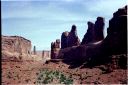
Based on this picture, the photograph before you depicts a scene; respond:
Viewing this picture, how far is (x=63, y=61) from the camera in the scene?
2586 inches

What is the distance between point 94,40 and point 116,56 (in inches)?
982

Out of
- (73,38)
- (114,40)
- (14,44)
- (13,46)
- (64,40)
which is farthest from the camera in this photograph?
(64,40)

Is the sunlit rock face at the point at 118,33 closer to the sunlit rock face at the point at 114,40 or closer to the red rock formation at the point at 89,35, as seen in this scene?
the sunlit rock face at the point at 114,40

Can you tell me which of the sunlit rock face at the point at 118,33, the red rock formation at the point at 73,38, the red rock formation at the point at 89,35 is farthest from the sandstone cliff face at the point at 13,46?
the sunlit rock face at the point at 118,33

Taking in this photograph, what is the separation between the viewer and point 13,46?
68438 mm

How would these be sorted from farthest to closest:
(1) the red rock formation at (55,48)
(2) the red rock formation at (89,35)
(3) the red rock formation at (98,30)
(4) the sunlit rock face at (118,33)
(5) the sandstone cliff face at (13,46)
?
(1) the red rock formation at (55,48) → (2) the red rock formation at (89,35) → (3) the red rock formation at (98,30) → (5) the sandstone cliff face at (13,46) → (4) the sunlit rock face at (118,33)

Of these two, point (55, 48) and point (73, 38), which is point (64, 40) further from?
point (73, 38)

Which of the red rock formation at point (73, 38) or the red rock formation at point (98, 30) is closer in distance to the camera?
the red rock formation at point (98, 30)

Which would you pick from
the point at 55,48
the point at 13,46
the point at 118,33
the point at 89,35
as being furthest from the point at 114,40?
the point at 55,48

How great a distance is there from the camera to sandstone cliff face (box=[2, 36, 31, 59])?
63588 mm

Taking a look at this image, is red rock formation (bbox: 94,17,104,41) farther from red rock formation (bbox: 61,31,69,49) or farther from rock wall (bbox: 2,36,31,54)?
rock wall (bbox: 2,36,31,54)

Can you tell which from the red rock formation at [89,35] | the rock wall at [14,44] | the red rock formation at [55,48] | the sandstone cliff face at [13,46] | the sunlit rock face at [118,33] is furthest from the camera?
the red rock formation at [55,48]

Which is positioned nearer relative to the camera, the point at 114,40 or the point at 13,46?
the point at 114,40

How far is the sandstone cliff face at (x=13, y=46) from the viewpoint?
63.6 m
